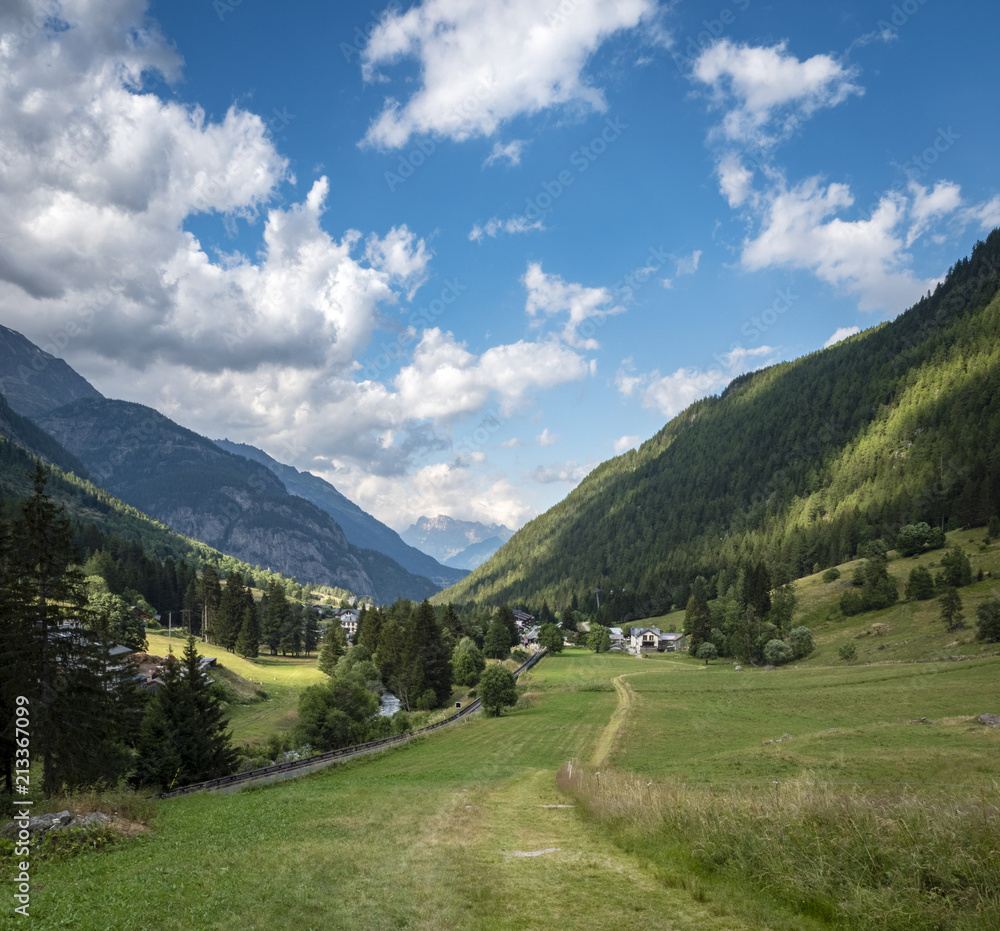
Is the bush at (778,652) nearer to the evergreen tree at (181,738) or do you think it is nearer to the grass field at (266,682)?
the grass field at (266,682)

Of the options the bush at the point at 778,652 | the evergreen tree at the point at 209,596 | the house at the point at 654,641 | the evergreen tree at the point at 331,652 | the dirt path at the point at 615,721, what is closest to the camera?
the dirt path at the point at 615,721

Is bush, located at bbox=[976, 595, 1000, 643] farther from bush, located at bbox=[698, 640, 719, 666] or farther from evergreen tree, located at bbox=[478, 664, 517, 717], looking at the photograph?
evergreen tree, located at bbox=[478, 664, 517, 717]

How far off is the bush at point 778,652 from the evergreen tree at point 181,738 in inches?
2959

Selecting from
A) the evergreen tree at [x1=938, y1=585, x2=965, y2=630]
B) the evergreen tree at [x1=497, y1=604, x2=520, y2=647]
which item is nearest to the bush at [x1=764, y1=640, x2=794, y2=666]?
the evergreen tree at [x1=938, y1=585, x2=965, y2=630]

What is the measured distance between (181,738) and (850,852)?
155 feet

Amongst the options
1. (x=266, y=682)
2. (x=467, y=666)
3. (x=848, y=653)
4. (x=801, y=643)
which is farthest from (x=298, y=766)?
(x=801, y=643)

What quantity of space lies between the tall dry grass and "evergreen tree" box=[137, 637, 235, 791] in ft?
131

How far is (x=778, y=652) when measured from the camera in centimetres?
8394

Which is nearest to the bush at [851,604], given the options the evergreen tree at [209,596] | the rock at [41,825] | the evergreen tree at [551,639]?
the evergreen tree at [551,639]

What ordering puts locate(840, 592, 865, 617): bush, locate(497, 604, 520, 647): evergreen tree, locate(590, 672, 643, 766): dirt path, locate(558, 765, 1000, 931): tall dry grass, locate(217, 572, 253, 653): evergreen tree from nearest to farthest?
locate(558, 765, 1000, 931): tall dry grass
locate(590, 672, 643, 766): dirt path
locate(840, 592, 865, 617): bush
locate(217, 572, 253, 653): evergreen tree
locate(497, 604, 520, 647): evergreen tree

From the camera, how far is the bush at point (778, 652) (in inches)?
3292

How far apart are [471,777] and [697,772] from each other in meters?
15.1

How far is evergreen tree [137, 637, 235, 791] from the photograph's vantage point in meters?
41.8

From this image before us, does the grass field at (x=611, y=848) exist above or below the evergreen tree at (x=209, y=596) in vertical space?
below
